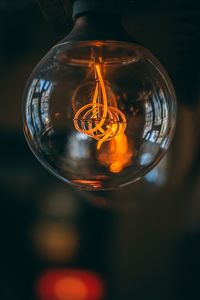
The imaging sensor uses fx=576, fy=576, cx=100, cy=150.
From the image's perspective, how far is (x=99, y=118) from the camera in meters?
0.66

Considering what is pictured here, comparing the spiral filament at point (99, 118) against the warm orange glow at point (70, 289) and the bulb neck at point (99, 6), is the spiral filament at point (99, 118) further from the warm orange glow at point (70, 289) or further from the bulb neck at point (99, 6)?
the warm orange glow at point (70, 289)

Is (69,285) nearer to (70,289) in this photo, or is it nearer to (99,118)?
(70,289)

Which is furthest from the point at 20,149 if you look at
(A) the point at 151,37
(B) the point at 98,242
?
(A) the point at 151,37

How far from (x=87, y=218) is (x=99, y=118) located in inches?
52.4

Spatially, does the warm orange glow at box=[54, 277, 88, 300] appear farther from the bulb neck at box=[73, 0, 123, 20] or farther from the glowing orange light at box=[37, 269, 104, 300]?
the bulb neck at box=[73, 0, 123, 20]

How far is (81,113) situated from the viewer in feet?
2.15

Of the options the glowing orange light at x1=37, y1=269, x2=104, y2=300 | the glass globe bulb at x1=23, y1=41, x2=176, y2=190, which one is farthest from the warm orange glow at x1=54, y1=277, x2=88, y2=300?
the glass globe bulb at x1=23, y1=41, x2=176, y2=190

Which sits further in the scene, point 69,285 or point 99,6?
point 69,285

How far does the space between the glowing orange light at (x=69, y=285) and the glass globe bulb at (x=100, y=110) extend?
4.31ft

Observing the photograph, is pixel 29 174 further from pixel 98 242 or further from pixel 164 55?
pixel 164 55

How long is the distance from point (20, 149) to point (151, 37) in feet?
2.77

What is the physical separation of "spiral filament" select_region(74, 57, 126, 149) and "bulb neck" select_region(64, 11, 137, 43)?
0.11 feet

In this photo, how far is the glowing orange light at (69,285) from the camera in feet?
6.35

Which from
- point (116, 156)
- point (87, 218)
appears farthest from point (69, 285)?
point (116, 156)
